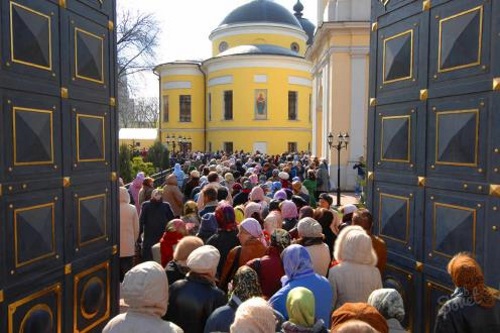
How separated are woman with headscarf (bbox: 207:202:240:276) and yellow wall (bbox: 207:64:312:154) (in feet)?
125

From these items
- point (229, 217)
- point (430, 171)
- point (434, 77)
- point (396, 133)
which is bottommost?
point (229, 217)

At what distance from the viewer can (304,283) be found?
407cm

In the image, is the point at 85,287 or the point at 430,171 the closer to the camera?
the point at 430,171

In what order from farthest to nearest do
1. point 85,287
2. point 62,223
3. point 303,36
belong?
point 303,36
point 85,287
point 62,223

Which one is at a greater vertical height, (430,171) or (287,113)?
(287,113)

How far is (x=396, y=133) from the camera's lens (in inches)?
216

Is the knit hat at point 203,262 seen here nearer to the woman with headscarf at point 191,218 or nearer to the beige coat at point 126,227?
the woman with headscarf at point 191,218

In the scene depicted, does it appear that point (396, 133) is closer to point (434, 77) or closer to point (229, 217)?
point (434, 77)

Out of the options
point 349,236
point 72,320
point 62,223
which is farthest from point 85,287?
point 349,236

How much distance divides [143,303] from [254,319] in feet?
2.72

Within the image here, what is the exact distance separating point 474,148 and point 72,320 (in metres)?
4.25

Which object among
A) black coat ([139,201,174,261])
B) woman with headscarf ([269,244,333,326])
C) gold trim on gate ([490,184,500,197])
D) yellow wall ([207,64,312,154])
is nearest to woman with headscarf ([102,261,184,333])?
woman with headscarf ([269,244,333,326])

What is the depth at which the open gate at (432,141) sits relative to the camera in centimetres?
424

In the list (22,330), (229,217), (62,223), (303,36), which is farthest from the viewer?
(303,36)
